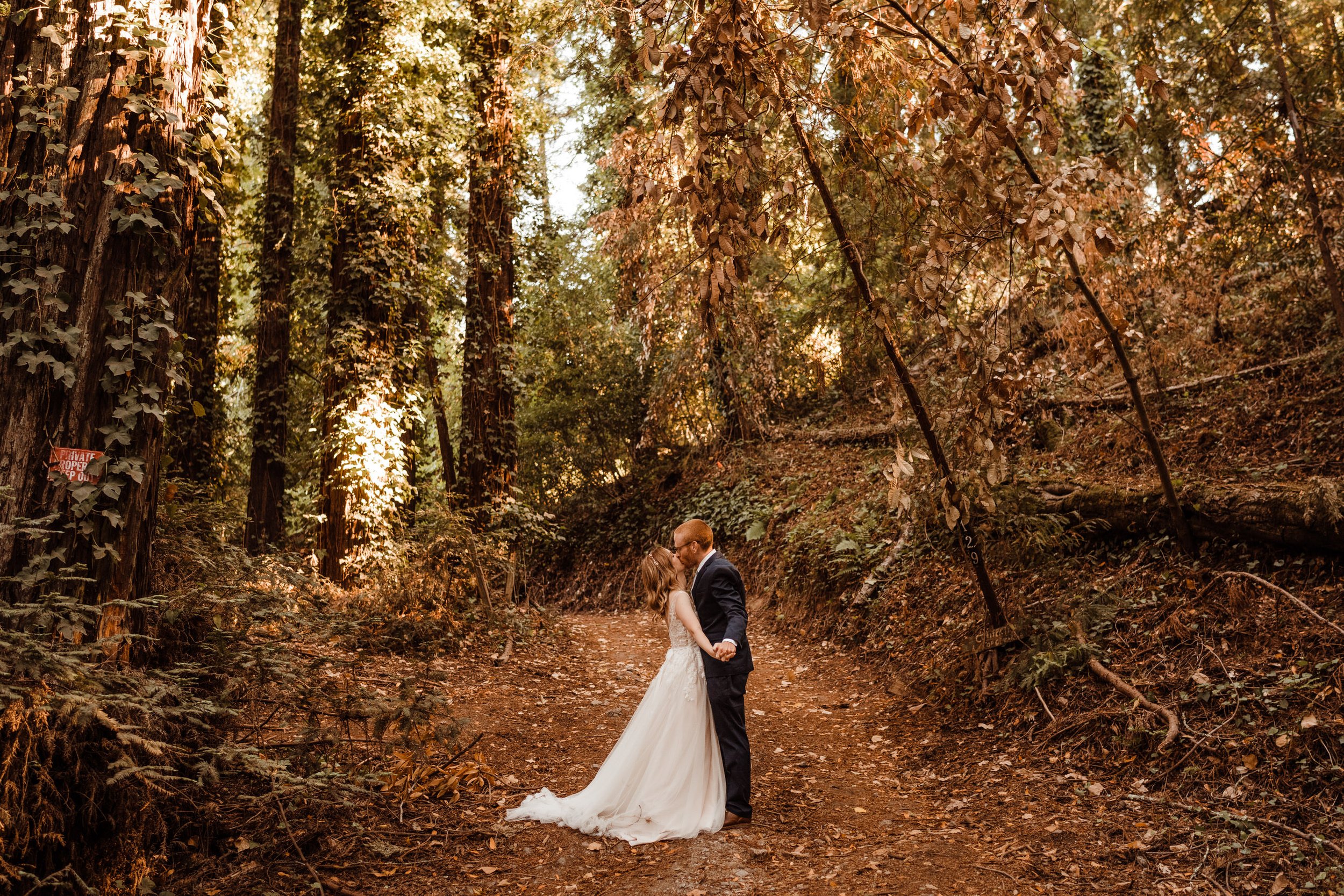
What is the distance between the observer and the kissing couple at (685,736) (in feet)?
17.0

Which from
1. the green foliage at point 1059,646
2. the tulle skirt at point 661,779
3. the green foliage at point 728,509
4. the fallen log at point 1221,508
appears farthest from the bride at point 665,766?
the green foliage at point 728,509

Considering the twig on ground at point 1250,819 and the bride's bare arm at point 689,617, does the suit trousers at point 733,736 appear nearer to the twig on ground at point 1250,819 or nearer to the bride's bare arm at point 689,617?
the bride's bare arm at point 689,617

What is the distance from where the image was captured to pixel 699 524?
5.63 metres

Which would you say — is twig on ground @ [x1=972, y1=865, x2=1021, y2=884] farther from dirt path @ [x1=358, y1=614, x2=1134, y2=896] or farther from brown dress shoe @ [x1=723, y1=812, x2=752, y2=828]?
brown dress shoe @ [x1=723, y1=812, x2=752, y2=828]

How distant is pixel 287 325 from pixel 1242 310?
1327 cm

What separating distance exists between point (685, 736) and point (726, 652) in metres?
0.66

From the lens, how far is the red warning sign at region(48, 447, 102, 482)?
4.16m

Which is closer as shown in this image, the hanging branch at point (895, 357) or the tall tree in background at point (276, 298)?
the hanging branch at point (895, 357)

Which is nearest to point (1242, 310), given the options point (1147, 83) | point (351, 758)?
point (1147, 83)

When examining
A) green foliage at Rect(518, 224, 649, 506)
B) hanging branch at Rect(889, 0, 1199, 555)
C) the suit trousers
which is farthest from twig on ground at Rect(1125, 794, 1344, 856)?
green foliage at Rect(518, 224, 649, 506)

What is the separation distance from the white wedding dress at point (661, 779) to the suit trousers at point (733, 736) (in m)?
0.07

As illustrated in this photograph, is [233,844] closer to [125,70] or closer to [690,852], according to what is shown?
[690,852]

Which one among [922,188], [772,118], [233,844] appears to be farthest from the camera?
[772,118]

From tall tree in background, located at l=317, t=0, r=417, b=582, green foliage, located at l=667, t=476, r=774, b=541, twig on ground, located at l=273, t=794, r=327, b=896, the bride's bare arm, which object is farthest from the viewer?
green foliage, located at l=667, t=476, r=774, b=541
